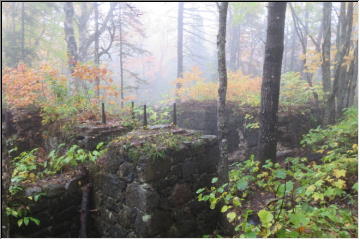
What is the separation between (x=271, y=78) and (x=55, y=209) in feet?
17.8

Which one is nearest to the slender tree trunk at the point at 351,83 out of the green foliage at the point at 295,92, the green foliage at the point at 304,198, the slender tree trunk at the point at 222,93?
the green foliage at the point at 295,92

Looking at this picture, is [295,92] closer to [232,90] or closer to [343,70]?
[343,70]

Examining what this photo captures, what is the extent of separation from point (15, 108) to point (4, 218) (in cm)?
673

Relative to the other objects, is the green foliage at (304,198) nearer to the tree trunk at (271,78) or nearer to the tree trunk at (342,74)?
the tree trunk at (342,74)

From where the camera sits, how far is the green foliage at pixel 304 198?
9.48 ft

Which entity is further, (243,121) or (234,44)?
(234,44)

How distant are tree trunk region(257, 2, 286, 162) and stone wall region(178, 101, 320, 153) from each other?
3.73 metres

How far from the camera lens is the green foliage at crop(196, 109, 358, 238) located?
114 inches

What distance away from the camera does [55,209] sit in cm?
524

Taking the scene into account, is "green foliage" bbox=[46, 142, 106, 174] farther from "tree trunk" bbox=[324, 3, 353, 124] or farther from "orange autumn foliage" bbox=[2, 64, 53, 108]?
"tree trunk" bbox=[324, 3, 353, 124]

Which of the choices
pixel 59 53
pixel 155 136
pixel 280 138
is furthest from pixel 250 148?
pixel 59 53

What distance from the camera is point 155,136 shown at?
569 cm

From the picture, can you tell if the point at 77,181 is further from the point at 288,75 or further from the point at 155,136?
the point at 288,75

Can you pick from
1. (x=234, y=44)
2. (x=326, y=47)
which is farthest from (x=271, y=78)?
(x=234, y=44)
